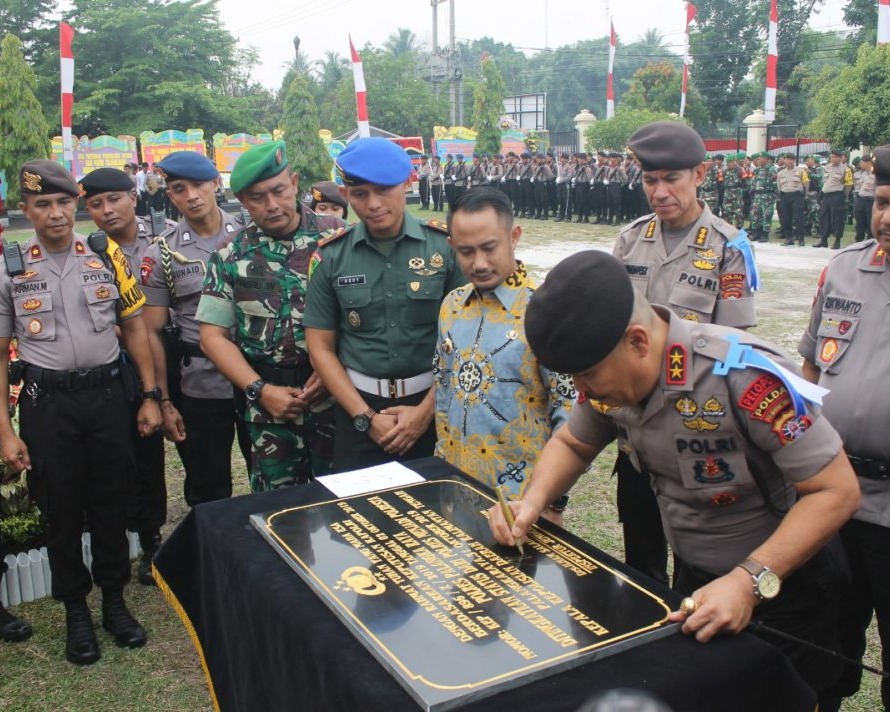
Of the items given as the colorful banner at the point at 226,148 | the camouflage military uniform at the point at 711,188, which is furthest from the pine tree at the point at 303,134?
the camouflage military uniform at the point at 711,188

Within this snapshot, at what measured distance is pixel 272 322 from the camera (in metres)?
3.34

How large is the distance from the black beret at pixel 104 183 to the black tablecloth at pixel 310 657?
7.69 feet

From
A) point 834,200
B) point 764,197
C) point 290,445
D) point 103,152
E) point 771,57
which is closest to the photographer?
point 290,445

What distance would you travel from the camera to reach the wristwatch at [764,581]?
4.98 ft

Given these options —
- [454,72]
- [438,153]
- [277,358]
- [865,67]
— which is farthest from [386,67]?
[277,358]

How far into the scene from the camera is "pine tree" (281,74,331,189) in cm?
2430

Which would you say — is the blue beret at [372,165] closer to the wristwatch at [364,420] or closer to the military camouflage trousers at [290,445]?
the wristwatch at [364,420]

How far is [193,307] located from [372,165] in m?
1.42

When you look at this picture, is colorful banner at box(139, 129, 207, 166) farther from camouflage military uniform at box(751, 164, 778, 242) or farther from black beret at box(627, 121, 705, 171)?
black beret at box(627, 121, 705, 171)

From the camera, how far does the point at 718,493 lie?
5.72ft

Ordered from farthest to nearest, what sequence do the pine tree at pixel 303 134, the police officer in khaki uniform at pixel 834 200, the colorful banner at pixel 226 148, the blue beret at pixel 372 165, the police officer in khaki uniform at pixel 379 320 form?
1. the colorful banner at pixel 226 148
2. the pine tree at pixel 303 134
3. the police officer in khaki uniform at pixel 834 200
4. the police officer in khaki uniform at pixel 379 320
5. the blue beret at pixel 372 165

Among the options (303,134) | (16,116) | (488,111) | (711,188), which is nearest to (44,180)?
(711,188)

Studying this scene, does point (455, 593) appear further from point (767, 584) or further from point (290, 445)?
point (290, 445)

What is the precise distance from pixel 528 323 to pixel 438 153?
32187mm
